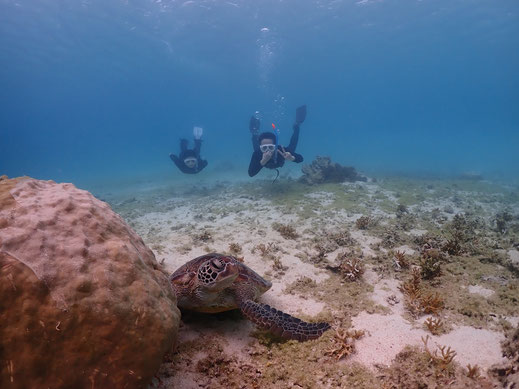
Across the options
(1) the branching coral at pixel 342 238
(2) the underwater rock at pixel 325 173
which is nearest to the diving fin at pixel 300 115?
(2) the underwater rock at pixel 325 173

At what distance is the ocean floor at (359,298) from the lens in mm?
2898

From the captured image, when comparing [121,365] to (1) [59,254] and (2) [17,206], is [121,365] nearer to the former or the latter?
(1) [59,254]

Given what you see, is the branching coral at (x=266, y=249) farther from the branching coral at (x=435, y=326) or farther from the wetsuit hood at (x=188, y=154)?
the wetsuit hood at (x=188, y=154)

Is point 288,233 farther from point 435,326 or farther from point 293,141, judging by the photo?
point 293,141

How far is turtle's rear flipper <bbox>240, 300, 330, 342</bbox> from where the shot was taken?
10.6 ft

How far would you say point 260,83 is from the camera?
7400 cm

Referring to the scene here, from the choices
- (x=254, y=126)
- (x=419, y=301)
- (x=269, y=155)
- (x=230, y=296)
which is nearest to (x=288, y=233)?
(x=419, y=301)

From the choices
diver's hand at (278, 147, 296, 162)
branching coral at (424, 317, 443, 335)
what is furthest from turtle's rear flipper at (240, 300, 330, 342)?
diver's hand at (278, 147, 296, 162)

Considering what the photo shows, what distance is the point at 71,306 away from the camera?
1992 mm

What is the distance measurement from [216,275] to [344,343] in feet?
6.29

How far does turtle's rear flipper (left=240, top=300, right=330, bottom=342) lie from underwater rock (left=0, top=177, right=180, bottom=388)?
1.19m

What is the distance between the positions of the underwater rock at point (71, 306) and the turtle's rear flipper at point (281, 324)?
119 centimetres

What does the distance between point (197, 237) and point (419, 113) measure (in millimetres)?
160818

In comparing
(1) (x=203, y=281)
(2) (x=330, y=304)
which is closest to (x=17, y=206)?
(1) (x=203, y=281)
